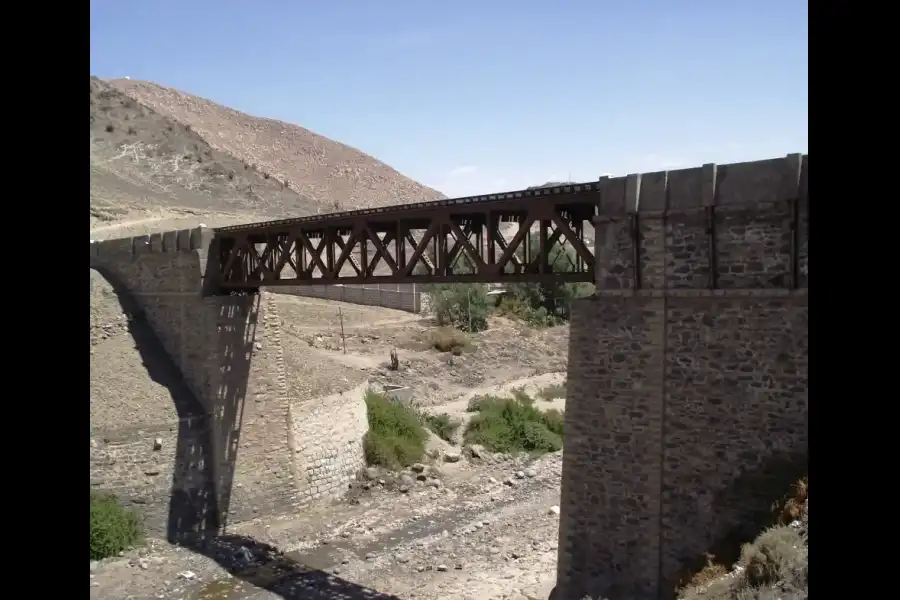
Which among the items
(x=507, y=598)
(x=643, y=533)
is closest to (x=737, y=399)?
(x=643, y=533)

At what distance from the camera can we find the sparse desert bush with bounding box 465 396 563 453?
A: 2392 centimetres

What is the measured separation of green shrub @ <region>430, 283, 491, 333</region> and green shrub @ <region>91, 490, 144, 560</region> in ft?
67.0

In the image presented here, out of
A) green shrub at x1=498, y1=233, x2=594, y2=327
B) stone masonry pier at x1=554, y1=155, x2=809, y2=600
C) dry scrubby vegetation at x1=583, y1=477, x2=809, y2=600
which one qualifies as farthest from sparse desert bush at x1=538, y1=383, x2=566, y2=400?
dry scrubby vegetation at x1=583, y1=477, x2=809, y2=600

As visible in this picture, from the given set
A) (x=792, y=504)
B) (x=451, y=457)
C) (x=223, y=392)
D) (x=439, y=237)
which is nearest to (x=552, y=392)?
(x=451, y=457)

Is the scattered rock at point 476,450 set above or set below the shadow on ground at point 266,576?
above

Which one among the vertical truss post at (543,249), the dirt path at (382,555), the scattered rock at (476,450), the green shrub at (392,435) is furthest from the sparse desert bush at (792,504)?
the scattered rock at (476,450)

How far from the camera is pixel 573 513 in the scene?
447 inches

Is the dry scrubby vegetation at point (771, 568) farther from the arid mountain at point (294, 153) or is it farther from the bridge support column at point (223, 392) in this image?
the arid mountain at point (294, 153)

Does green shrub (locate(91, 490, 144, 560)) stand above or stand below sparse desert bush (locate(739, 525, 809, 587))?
below

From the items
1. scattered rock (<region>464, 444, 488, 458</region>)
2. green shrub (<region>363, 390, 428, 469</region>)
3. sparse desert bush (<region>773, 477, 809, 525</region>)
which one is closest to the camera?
sparse desert bush (<region>773, 477, 809, 525</region>)

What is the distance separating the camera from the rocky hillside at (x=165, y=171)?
4791 cm

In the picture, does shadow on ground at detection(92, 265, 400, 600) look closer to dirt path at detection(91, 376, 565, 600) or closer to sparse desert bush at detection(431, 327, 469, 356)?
dirt path at detection(91, 376, 565, 600)

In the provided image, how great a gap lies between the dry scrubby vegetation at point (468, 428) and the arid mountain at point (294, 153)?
5100cm

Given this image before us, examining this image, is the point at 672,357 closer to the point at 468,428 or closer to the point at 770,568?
the point at 770,568
